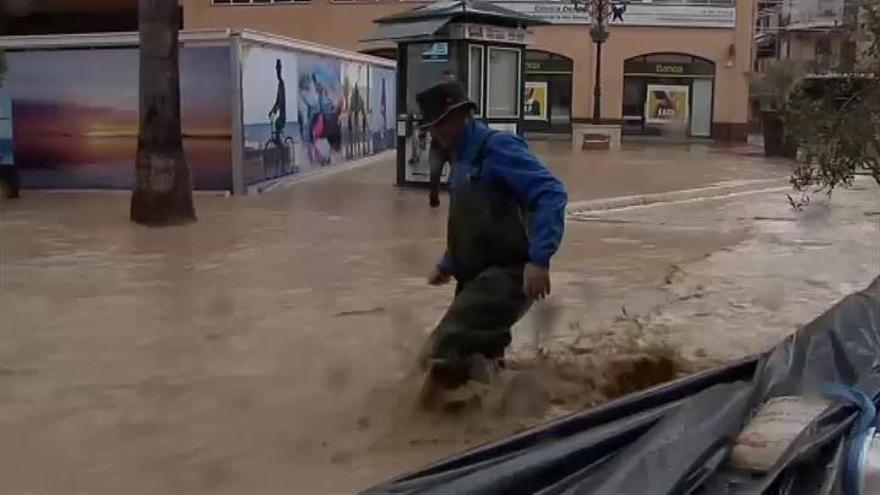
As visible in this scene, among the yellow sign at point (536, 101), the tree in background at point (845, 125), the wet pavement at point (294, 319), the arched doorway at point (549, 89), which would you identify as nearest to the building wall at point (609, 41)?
the arched doorway at point (549, 89)

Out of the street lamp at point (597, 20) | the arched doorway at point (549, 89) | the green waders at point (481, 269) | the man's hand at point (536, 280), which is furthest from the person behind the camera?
the arched doorway at point (549, 89)

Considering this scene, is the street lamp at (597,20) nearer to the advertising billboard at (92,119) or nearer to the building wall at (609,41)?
the building wall at (609,41)

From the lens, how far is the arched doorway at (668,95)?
43750 mm

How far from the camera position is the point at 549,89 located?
43656 mm

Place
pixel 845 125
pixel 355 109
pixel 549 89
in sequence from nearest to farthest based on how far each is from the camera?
pixel 845 125
pixel 355 109
pixel 549 89

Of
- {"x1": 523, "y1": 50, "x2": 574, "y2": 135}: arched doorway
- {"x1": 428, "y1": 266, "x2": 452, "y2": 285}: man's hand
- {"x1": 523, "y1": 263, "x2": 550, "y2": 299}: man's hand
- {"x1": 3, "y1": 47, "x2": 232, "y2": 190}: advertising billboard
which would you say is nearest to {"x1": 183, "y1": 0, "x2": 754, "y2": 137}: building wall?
{"x1": 523, "y1": 50, "x2": 574, "y2": 135}: arched doorway

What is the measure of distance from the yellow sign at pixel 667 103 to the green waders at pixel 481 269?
→ 39.8 metres

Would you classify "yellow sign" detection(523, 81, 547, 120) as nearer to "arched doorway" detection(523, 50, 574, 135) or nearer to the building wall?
"arched doorway" detection(523, 50, 574, 135)

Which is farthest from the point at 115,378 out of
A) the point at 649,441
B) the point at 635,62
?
the point at 635,62

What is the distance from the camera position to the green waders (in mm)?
5070

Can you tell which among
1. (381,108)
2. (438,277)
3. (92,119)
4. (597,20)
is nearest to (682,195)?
(92,119)

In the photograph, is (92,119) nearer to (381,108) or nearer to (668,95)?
(381,108)

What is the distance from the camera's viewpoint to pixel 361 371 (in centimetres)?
677

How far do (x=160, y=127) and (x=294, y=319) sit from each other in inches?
247
